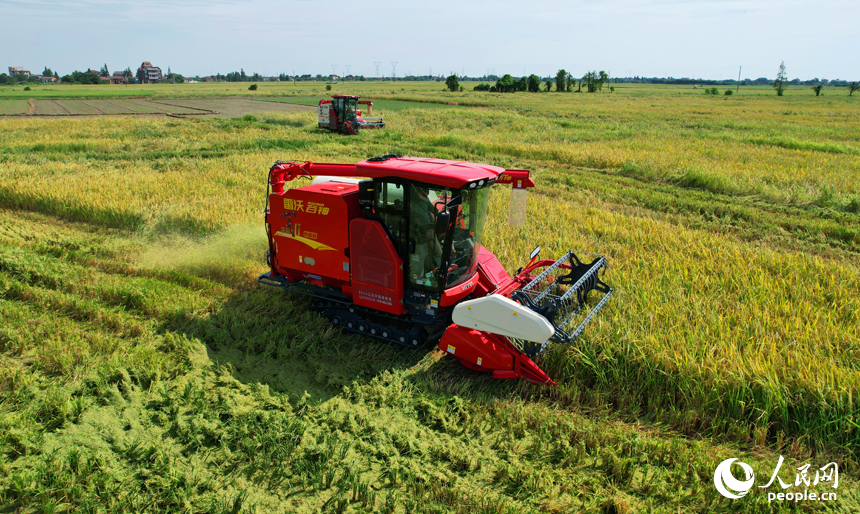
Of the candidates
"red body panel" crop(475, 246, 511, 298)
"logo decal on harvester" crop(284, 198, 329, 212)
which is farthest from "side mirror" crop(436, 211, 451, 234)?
"logo decal on harvester" crop(284, 198, 329, 212)

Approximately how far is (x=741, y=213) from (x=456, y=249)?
9.35 metres

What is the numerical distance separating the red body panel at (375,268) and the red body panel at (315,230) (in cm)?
25

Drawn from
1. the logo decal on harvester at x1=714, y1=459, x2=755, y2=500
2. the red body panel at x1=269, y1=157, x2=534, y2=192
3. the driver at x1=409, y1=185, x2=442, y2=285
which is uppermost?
the red body panel at x1=269, y1=157, x2=534, y2=192

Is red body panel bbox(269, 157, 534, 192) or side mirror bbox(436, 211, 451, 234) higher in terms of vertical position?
red body panel bbox(269, 157, 534, 192)

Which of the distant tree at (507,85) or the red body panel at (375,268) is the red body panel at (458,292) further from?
the distant tree at (507,85)

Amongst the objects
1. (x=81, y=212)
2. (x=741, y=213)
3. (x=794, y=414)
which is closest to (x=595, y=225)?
(x=741, y=213)

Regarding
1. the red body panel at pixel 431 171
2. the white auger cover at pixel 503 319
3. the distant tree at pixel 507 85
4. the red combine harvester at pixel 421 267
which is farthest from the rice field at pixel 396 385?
the distant tree at pixel 507 85

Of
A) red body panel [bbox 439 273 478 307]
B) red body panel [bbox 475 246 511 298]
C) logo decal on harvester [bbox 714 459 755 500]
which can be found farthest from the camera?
red body panel [bbox 475 246 511 298]

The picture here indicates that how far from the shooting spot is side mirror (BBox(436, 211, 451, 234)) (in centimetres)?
517

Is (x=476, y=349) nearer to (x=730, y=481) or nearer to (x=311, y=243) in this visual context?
(x=730, y=481)

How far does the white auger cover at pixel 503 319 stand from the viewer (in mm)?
4966

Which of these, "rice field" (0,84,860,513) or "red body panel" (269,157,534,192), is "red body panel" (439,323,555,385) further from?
"red body panel" (269,157,534,192)

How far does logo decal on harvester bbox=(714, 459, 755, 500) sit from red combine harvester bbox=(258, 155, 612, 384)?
5.56 feet

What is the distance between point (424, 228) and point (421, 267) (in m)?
0.50
